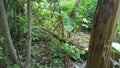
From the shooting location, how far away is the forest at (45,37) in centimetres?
161

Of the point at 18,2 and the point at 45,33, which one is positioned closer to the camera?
the point at 18,2

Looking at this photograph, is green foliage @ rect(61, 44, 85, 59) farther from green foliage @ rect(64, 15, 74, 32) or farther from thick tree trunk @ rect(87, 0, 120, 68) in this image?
thick tree trunk @ rect(87, 0, 120, 68)

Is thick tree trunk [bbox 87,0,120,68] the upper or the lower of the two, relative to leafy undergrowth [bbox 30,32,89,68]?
upper

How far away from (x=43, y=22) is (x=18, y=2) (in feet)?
1.90

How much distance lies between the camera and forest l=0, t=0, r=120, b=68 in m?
1.61

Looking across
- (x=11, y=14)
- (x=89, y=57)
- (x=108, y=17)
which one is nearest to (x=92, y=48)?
(x=89, y=57)

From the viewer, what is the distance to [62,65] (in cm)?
289

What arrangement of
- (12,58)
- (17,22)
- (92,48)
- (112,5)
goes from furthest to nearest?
(17,22), (12,58), (92,48), (112,5)

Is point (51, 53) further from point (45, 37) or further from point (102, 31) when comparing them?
point (102, 31)

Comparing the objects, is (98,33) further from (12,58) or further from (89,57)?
(12,58)

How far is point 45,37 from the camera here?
2.83 m

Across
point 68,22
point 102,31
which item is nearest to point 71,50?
point 68,22

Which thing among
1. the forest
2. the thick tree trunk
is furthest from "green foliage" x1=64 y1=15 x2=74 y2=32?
the thick tree trunk

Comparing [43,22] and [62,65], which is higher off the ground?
[43,22]
